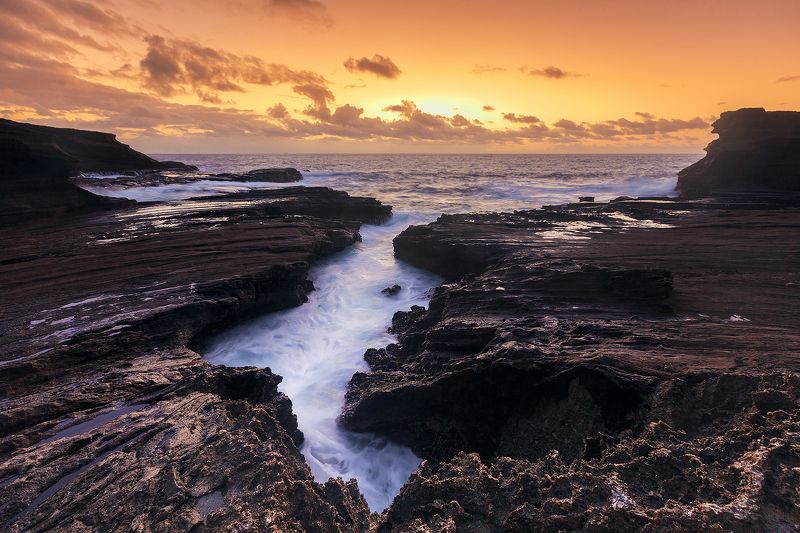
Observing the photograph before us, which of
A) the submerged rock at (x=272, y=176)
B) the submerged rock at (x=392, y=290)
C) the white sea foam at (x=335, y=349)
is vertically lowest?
the white sea foam at (x=335, y=349)

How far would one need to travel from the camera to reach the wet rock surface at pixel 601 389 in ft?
9.58

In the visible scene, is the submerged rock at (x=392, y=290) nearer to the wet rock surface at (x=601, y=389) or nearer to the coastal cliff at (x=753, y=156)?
the wet rock surface at (x=601, y=389)

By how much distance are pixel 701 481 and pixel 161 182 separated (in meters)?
29.9

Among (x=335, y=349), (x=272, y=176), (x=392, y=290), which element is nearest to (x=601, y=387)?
(x=335, y=349)

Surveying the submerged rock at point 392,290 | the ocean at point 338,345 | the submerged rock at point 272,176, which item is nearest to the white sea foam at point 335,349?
→ the ocean at point 338,345

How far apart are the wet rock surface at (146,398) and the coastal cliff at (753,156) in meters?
21.9

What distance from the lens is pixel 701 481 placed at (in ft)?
9.62

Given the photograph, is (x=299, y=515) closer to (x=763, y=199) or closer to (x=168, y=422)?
(x=168, y=422)

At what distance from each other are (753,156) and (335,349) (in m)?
24.4

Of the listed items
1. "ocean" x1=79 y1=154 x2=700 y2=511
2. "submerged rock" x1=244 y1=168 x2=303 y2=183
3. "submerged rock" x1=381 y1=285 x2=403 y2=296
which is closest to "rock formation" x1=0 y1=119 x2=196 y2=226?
"ocean" x1=79 y1=154 x2=700 y2=511

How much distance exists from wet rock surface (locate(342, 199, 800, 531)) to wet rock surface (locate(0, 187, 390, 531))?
1166 millimetres

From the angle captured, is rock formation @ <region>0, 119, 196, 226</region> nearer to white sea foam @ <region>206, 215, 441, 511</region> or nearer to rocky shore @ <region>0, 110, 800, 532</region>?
rocky shore @ <region>0, 110, 800, 532</region>

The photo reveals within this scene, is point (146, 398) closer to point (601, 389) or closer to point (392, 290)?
point (601, 389)

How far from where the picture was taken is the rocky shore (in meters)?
3.05
